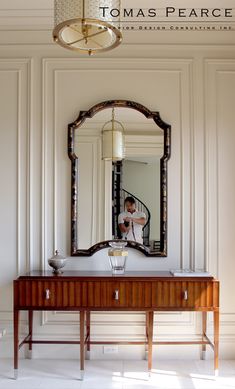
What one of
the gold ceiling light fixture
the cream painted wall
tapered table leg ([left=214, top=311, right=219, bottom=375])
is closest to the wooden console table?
tapered table leg ([left=214, top=311, right=219, bottom=375])

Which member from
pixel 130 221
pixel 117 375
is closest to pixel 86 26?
pixel 130 221

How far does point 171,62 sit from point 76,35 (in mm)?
1685

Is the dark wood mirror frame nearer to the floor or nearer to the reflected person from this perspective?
the reflected person

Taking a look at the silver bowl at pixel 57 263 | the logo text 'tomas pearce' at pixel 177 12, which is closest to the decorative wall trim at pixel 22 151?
the silver bowl at pixel 57 263

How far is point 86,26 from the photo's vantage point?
1882 mm

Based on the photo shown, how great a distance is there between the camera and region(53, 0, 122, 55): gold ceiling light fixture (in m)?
1.77

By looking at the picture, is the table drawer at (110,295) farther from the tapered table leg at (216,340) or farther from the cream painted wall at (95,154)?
the cream painted wall at (95,154)

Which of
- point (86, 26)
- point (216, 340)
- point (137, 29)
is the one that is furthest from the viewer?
point (137, 29)

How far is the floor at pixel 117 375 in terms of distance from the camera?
9.41 feet

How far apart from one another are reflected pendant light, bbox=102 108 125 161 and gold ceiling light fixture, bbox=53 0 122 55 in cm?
140

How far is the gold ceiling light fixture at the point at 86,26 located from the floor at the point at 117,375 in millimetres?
2406

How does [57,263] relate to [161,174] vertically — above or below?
below

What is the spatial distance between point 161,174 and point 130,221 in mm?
513

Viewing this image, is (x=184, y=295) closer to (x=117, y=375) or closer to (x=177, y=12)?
(x=117, y=375)
